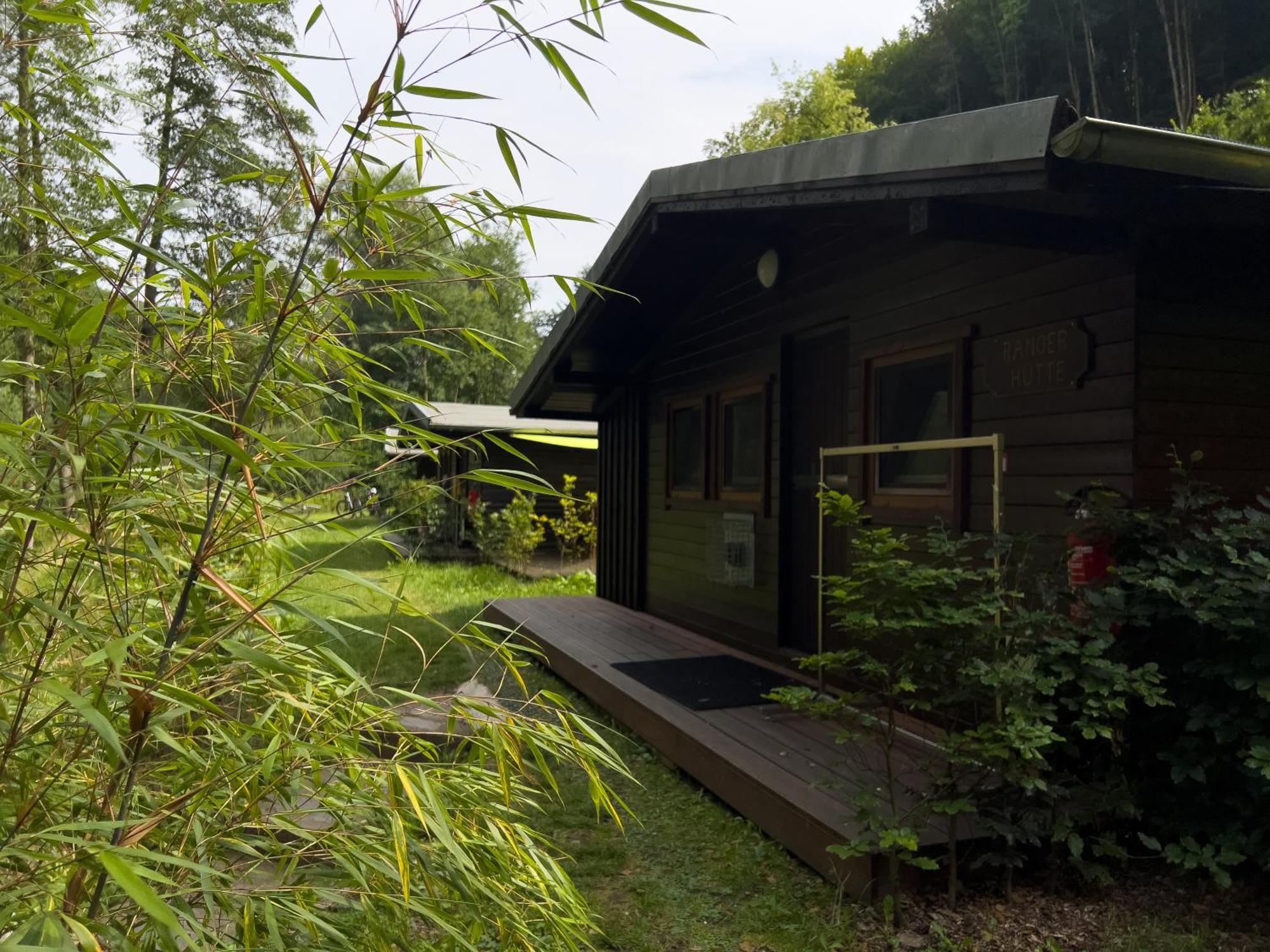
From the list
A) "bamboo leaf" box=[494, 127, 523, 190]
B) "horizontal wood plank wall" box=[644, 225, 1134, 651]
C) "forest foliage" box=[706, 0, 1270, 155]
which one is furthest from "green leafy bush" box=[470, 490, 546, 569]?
"forest foliage" box=[706, 0, 1270, 155]

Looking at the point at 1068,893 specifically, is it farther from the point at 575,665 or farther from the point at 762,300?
the point at 762,300

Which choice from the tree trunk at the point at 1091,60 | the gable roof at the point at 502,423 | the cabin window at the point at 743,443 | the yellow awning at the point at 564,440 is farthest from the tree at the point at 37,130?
the tree trunk at the point at 1091,60

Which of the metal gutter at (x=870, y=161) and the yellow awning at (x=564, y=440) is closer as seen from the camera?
the metal gutter at (x=870, y=161)

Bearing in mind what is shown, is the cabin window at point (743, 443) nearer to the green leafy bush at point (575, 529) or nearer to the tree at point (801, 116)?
the green leafy bush at point (575, 529)

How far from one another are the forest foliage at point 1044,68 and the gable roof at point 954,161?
14111 mm

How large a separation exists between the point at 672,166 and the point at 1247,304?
9.01 ft

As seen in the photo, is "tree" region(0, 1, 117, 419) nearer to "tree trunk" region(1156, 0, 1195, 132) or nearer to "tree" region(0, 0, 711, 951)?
"tree" region(0, 0, 711, 951)

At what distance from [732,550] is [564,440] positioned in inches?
343

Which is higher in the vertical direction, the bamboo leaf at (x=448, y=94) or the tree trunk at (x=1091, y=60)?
the tree trunk at (x=1091, y=60)

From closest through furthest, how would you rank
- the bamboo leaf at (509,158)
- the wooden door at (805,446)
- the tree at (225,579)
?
the tree at (225,579) < the bamboo leaf at (509,158) < the wooden door at (805,446)

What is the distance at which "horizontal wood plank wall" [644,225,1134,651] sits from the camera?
3.21 m

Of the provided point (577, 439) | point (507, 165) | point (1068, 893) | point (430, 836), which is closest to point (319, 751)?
point (430, 836)

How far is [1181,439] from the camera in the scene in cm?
311

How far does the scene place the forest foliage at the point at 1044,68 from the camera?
69.3 feet
